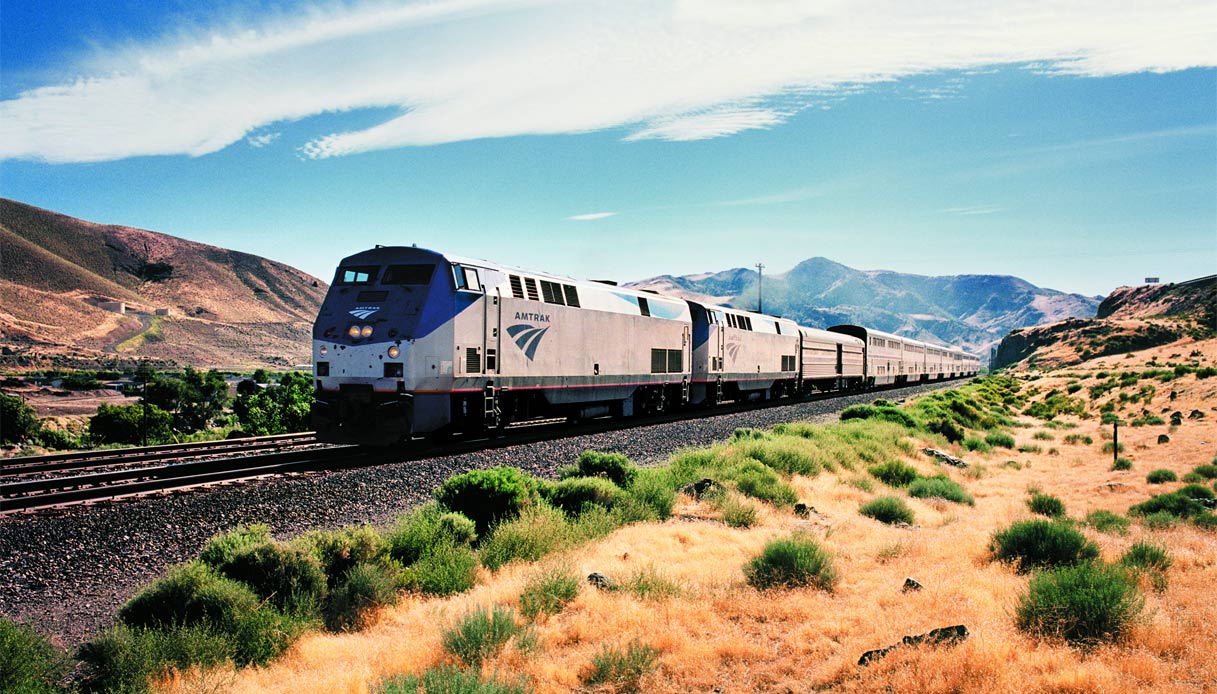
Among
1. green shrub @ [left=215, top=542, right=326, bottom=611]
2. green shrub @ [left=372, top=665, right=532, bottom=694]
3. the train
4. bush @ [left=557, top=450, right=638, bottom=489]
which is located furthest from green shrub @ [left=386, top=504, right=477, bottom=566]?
the train

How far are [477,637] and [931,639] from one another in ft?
13.6

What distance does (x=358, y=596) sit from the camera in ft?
26.7

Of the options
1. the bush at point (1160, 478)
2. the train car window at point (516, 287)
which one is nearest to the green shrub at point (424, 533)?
the train car window at point (516, 287)

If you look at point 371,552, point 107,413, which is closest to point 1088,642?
point 371,552

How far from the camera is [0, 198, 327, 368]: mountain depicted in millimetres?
107625

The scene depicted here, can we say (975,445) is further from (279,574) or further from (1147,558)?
(279,574)

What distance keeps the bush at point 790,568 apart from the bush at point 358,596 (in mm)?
4290

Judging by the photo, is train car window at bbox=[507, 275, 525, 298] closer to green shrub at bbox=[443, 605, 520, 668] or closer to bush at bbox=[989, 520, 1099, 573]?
bush at bbox=[989, 520, 1099, 573]

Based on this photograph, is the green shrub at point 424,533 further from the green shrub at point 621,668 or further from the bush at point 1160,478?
the bush at point 1160,478

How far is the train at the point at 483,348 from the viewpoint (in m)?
15.2

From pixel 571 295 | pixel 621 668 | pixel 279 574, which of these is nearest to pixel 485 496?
pixel 279 574

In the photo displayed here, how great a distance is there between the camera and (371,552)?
8844 millimetres

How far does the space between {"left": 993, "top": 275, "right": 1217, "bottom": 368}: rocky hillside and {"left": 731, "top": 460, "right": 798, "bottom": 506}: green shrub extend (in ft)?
293

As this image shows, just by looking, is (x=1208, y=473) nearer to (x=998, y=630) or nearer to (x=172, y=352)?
(x=998, y=630)
